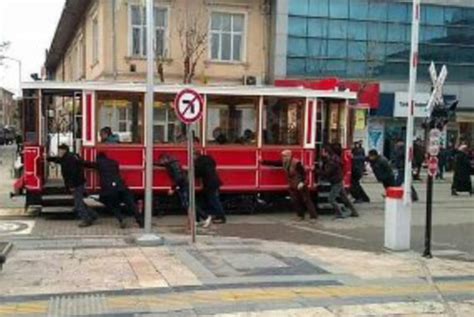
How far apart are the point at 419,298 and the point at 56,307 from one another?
4.07m

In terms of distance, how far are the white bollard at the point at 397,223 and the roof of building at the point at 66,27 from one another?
2237cm

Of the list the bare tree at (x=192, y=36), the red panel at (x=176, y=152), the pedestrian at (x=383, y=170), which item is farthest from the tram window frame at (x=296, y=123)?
the bare tree at (x=192, y=36)

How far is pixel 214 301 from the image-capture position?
8086 millimetres

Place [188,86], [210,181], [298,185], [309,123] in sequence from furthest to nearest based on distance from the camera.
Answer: [309,123], [298,185], [188,86], [210,181]

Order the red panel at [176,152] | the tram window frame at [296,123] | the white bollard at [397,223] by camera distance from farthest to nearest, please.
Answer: the tram window frame at [296,123] → the red panel at [176,152] → the white bollard at [397,223]

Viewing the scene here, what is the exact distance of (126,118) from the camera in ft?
52.2

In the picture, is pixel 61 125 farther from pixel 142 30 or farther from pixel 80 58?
pixel 80 58

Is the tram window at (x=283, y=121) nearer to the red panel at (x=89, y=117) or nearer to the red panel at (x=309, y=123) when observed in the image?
the red panel at (x=309, y=123)

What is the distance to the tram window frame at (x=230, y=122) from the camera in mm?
16406

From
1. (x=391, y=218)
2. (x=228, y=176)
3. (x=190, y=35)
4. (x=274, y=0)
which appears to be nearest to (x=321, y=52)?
(x=274, y=0)

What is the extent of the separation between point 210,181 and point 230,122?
6.92 feet

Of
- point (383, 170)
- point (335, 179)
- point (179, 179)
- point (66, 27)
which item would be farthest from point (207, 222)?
point (66, 27)

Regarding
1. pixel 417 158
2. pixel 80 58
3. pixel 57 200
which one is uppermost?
pixel 80 58

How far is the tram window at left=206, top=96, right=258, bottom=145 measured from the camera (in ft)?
54.0
